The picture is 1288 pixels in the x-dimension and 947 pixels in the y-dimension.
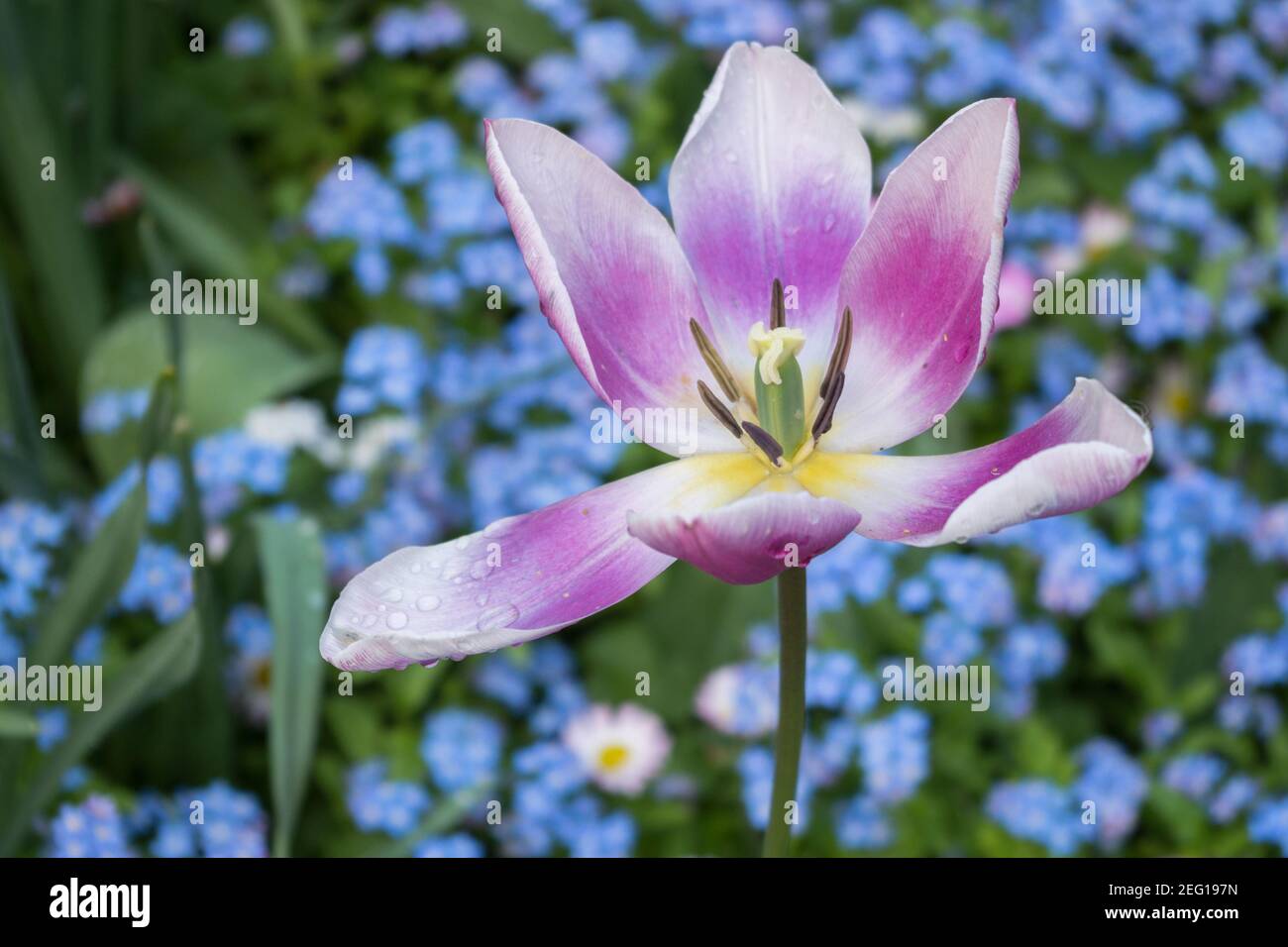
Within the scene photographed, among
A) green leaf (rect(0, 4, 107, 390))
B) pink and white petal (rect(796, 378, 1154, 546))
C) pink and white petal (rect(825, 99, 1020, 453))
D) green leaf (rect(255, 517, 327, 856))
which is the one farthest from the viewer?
green leaf (rect(0, 4, 107, 390))

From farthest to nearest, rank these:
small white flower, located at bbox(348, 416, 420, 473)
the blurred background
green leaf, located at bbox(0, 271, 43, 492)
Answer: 1. small white flower, located at bbox(348, 416, 420, 473)
2. the blurred background
3. green leaf, located at bbox(0, 271, 43, 492)

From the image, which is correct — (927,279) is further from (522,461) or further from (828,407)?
(522,461)

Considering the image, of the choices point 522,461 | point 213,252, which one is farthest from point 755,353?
point 213,252

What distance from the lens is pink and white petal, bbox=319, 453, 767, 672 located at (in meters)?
0.69

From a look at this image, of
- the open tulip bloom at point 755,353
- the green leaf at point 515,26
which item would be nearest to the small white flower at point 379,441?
the green leaf at point 515,26

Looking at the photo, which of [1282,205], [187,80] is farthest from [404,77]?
[1282,205]

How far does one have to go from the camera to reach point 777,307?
0.89 meters

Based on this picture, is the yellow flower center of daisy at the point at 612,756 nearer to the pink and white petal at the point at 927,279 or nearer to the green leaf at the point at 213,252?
the green leaf at the point at 213,252

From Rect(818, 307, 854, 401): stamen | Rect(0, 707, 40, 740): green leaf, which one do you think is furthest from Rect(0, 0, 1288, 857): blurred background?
Rect(818, 307, 854, 401): stamen

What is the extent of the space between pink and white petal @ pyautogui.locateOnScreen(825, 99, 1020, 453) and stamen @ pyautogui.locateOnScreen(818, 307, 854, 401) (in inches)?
0.5

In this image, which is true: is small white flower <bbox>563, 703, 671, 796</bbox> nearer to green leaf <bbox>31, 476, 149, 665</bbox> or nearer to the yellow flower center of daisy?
A: the yellow flower center of daisy

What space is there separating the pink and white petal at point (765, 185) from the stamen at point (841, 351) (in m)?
0.04

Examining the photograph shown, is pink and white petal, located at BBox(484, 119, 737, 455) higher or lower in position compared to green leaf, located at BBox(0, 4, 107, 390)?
lower

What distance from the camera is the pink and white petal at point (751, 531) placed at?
2.20 feet
